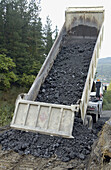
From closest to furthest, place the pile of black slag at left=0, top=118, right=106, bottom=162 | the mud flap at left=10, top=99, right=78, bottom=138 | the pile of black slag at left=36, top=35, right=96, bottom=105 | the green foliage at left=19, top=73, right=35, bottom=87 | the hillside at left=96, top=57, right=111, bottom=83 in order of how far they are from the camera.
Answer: the pile of black slag at left=0, top=118, right=106, bottom=162
the mud flap at left=10, top=99, right=78, bottom=138
the pile of black slag at left=36, top=35, right=96, bottom=105
the green foliage at left=19, top=73, right=35, bottom=87
the hillside at left=96, top=57, right=111, bottom=83

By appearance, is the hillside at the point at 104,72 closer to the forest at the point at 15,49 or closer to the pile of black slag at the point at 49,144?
the forest at the point at 15,49

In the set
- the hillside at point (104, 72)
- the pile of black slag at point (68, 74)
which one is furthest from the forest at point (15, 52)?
the hillside at point (104, 72)

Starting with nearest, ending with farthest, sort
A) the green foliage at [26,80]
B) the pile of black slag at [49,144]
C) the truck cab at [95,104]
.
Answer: the pile of black slag at [49,144] → the truck cab at [95,104] → the green foliage at [26,80]

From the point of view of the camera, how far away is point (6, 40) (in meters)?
11.8

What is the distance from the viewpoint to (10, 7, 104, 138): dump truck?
4.32 meters

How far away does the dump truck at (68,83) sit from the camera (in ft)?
14.2

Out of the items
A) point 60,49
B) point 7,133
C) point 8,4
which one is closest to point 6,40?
point 8,4

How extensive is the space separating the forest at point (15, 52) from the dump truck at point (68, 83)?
11.7 feet

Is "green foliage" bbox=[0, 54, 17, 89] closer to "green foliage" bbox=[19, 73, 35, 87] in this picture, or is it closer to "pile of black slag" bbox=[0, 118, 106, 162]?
"green foliage" bbox=[19, 73, 35, 87]

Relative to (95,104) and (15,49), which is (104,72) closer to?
(15,49)

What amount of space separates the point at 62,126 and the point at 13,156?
125 cm

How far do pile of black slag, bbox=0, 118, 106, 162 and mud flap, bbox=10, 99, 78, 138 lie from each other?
0.47ft

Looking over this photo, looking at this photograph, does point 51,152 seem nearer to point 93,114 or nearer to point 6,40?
point 93,114

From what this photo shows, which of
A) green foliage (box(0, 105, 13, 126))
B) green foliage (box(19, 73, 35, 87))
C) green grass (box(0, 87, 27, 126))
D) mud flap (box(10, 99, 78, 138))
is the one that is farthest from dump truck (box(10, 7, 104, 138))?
green foliage (box(19, 73, 35, 87))
